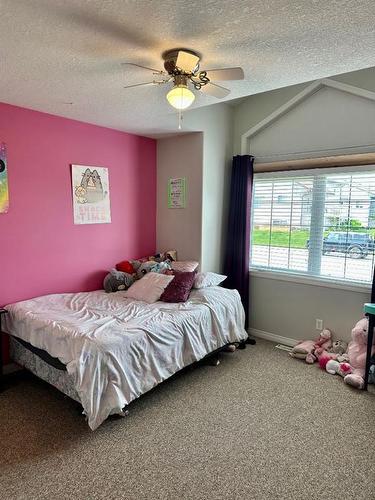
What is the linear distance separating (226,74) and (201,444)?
234cm

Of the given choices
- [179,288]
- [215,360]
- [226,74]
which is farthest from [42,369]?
[226,74]

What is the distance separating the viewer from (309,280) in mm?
3621

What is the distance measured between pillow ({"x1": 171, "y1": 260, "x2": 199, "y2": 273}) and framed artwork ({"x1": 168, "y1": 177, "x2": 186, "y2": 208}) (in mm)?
705

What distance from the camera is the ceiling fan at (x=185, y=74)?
1.89 m

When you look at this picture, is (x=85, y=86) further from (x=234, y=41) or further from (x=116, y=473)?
(x=116, y=473)

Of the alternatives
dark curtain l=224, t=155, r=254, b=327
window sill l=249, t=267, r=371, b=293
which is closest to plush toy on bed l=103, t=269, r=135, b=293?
dark curtain l=224, t=155, r=254, b=327

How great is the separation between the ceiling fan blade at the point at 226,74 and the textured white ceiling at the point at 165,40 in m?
0.10

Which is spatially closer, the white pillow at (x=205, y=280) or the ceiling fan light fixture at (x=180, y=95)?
the ceiling fan light fixture at (x=180, y=95)

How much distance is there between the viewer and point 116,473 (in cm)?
189

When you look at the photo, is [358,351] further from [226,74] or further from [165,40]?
[165,40]

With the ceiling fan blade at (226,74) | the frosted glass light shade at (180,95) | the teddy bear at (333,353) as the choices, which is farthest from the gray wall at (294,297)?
the frosted glass light shade at (180,95)

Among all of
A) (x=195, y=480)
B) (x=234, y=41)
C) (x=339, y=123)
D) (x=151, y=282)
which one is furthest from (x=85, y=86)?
(x=195, y=480)

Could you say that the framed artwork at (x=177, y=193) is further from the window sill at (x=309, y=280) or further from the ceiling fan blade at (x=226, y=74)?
the ceiling fan blade at (x=226, y=74)

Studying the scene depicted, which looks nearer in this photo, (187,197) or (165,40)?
(165,40)
